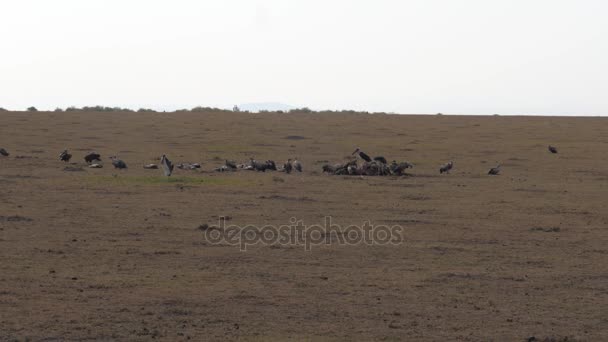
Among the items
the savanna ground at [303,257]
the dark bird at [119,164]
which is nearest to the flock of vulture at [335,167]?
the dark bird at [119,164]

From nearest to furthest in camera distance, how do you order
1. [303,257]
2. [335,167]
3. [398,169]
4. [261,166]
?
[303,257], [398,169], [335,167], [261,166]

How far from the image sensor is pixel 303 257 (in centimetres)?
1113

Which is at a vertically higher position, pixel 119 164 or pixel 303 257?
pixel 119 164

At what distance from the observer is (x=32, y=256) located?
35.6 ft

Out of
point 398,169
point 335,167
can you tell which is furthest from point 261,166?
point 398,169

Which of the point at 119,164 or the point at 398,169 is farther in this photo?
the point at 119,164

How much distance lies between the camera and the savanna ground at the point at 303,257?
26.8ft

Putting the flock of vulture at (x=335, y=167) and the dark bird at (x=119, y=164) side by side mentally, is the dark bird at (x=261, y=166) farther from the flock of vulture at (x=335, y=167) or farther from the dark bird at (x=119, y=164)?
the dark bird at (x=119, y=164)

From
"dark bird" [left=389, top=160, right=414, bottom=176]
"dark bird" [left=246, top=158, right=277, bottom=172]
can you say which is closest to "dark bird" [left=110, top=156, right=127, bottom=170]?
"dark bird" [left=246, top=158, right=277, bottom=172]

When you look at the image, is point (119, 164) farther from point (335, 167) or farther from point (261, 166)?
point (335, 167)

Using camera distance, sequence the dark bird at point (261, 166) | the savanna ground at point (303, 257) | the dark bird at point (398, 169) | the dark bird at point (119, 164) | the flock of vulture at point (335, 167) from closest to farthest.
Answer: the savanna ground at point (303, 257), the flock of vulture at point (335, 167), the dark bird at point (398, 169), the dark bird at point (119, 164), the dark bird at point (261, 166)

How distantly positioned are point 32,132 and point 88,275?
22.6 m

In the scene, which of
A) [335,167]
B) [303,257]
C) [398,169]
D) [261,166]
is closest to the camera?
[303,257]

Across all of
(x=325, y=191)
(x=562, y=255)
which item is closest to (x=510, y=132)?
(x=325, y=191)
